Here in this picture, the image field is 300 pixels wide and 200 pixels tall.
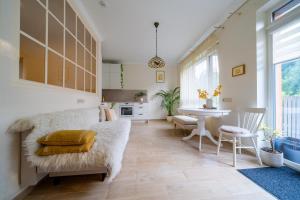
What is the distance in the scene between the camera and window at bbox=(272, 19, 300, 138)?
5.95ft

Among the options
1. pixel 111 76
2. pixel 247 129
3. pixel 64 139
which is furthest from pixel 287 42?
pixel 111 76

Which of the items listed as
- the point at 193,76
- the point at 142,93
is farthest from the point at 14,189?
the point at 142,93

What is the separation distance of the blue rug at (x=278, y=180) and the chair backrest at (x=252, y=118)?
56 centimetres

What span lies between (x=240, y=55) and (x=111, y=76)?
487 centimetres

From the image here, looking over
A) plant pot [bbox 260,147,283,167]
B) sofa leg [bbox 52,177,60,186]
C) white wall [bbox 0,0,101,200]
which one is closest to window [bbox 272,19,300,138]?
plant pot [bbox 260,147,283,167]

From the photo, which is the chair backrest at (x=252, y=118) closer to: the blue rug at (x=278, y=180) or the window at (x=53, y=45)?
the blue rug at (x=278, y=180)

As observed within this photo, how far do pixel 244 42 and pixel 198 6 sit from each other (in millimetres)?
1087

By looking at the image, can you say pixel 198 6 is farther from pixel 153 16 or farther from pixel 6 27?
pixel 6 27

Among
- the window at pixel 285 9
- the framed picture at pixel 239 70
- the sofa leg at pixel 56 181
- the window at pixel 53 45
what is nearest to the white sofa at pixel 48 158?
the sofa leg at pixel 56 181

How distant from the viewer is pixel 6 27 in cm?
118

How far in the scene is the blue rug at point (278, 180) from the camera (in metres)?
1.33

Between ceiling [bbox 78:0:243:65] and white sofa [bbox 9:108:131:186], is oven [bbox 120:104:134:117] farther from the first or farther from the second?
white sofa [bbox 9:108:131:186]

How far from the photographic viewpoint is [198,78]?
14.5ft

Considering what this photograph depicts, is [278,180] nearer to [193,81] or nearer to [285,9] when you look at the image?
[285,9]
